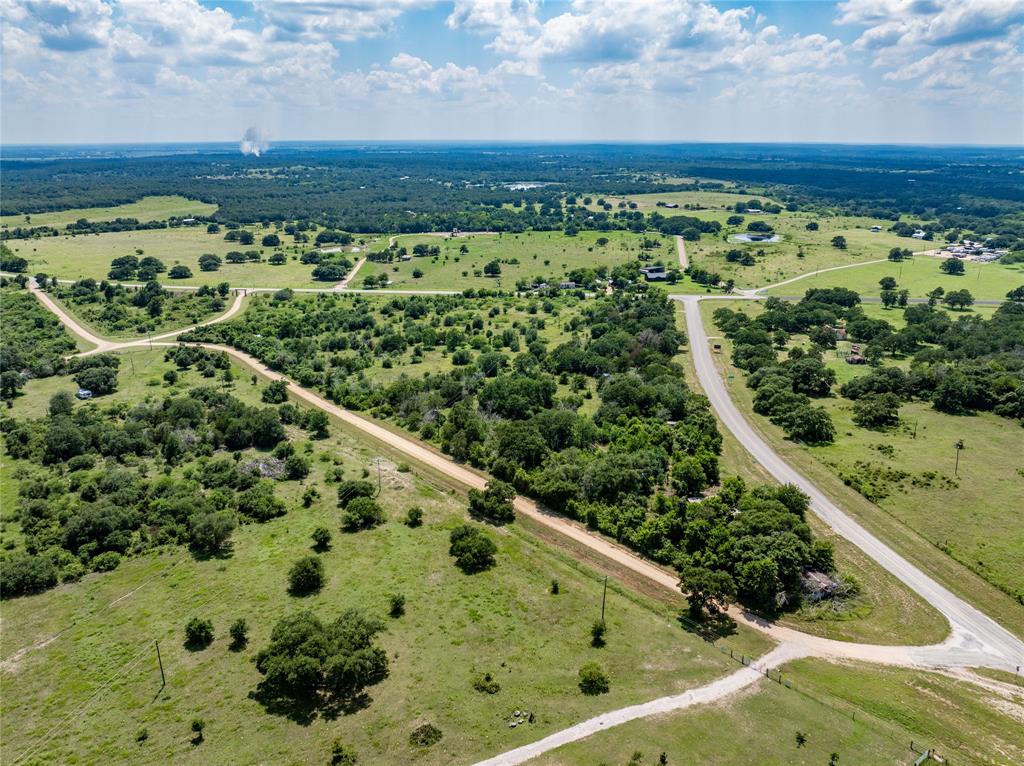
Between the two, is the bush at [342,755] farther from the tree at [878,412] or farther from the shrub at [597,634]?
the tree at [878,412]

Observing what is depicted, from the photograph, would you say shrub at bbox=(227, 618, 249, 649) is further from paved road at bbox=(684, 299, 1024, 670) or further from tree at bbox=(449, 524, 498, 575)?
paved road at bbox=(684, 299, 1024, 670)

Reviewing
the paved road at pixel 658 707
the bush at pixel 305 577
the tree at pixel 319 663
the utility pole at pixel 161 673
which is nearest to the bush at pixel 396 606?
the tree at pixel 319 663

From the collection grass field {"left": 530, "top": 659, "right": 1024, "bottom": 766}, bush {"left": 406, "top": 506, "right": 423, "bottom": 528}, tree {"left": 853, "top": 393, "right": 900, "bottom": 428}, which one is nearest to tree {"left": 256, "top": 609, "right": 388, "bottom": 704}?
grass field {"left": 530, "top": 659, "right": 1024, "bottom": 766}

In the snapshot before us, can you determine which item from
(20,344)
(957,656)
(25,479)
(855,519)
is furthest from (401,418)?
(20,344)

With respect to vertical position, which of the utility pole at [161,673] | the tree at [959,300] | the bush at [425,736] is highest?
the tree at [959,300]

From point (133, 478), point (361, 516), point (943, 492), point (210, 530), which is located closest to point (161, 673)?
point (210, 530)

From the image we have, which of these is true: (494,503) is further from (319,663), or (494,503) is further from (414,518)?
(319,663)
